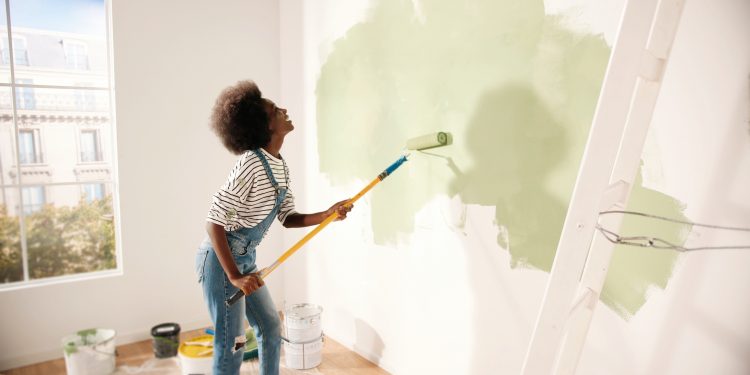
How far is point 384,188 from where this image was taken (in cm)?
215

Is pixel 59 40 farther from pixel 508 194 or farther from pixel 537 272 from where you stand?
pixel 537 272

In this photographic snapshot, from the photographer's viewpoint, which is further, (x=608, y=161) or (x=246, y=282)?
(x=246, y=282)

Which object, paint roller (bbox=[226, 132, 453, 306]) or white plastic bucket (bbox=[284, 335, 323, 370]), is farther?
white plastic bucket (bbox=[284, 335, 323, 370])

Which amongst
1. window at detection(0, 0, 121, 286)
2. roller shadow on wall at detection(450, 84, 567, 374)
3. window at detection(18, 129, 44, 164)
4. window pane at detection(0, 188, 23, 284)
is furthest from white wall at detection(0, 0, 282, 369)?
window pane at detection(0, 188, 23, 284)

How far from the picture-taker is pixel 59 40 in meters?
3.56

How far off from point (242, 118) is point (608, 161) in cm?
118

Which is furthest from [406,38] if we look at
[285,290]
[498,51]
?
[285,290]

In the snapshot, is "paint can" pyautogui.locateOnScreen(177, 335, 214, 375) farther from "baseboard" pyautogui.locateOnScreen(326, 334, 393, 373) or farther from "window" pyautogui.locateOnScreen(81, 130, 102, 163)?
"window" pyautogui.locateOnScreen(81, 130, 102, 163)

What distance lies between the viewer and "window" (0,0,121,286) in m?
2.44

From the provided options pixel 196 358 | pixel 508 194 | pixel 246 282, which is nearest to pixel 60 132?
pixel 196 358

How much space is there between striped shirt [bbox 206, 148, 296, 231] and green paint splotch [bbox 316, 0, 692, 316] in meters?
0.64

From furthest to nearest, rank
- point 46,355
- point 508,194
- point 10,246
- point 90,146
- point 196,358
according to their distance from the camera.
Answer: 1. point 10,246
2. point 90,146
3. point 46,355
4. point 196,358
5. point 508,194

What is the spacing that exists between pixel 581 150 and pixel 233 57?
218 centimetres

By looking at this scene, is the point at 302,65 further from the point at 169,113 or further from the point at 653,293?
the point at 653,293
